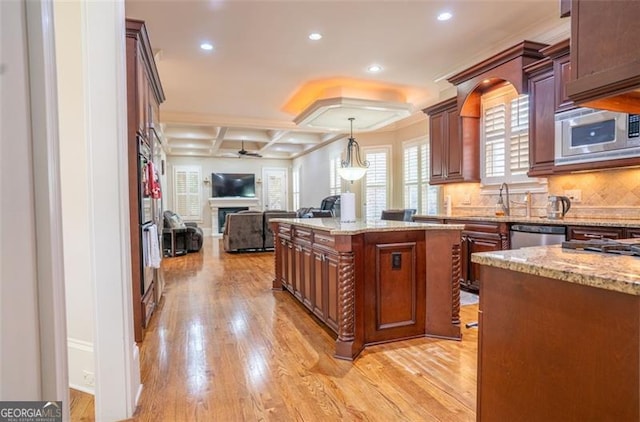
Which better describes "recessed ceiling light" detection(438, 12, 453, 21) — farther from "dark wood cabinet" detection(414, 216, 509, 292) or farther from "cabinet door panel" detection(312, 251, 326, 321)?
"cabinet door panel" detection(312, 251, 326, 321)

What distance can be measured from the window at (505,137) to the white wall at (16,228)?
178 inches

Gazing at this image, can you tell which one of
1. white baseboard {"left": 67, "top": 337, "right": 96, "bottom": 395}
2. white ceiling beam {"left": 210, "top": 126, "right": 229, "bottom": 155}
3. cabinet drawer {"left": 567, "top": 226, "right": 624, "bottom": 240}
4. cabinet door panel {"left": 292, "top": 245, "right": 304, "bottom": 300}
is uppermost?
white ceiling beam {"left": 210, "top": 126, "right": 229, "bottom": 155}

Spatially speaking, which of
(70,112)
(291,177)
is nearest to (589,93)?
(70,112)

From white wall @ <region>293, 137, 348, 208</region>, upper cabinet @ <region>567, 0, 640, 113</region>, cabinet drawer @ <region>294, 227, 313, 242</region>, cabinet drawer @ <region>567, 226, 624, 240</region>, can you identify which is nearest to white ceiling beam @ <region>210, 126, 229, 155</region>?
white wall @ <region>293, 137, 348, 208</region>

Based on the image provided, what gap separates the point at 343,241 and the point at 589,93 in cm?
163

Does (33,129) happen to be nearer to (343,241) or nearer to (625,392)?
(625,392)

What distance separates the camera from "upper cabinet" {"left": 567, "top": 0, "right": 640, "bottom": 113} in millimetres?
1007

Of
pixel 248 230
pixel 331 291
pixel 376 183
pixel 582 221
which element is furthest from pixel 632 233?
pixel 248 230

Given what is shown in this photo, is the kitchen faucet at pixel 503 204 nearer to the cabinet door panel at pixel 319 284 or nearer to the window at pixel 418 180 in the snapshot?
the window at pixel 418 180

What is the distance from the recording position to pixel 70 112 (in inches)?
84.4

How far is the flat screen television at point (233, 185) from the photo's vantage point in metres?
12.1

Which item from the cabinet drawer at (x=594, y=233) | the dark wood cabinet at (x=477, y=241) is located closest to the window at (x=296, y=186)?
the dark wood cabinet at (x=477, y=241)

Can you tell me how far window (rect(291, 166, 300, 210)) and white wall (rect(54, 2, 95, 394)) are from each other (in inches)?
416

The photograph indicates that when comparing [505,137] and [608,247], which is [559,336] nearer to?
[608,247]
